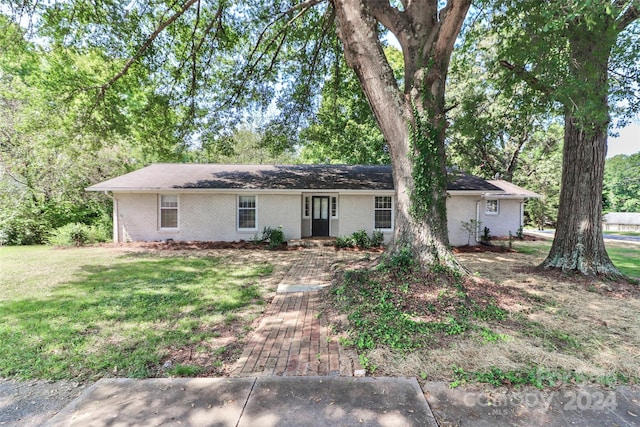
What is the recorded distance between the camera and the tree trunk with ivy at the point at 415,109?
545 centimetres

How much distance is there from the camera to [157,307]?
16.5 feet

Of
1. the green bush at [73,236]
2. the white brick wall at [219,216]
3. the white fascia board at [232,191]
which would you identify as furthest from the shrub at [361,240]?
the green bush at [73,236]

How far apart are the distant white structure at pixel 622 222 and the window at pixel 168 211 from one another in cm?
3986

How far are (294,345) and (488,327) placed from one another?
2.75 metres

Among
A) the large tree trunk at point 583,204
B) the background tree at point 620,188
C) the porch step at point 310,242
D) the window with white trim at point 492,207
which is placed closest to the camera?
the large tree trunk at point 583,204

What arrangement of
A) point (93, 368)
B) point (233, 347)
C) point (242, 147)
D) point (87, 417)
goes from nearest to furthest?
1. point (87, 417)
2. point (93, 368)
3. point (233, 347)
4. point (242, 147)

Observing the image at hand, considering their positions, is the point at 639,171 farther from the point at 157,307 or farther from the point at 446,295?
the point at 157,307

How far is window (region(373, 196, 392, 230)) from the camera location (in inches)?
515

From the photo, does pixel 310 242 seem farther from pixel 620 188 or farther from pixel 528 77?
pixel 620 188

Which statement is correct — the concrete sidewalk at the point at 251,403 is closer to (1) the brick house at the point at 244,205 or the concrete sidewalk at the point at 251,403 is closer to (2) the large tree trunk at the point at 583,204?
(2) the large tree trunk at the point at 583,204

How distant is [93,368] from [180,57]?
1033 centimetres

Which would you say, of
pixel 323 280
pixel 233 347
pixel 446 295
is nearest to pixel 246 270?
pixel 323 280

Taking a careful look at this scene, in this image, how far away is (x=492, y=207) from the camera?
51.5ft

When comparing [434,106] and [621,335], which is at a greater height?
[434,106]
